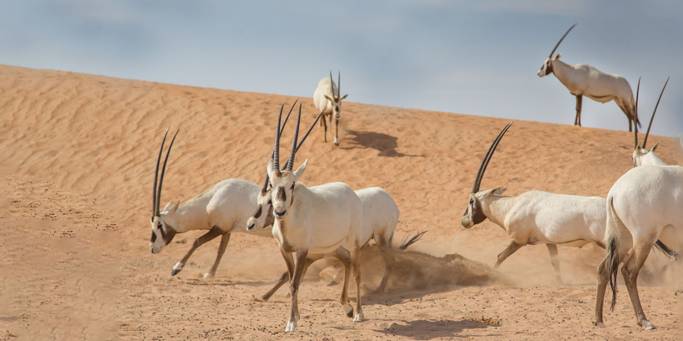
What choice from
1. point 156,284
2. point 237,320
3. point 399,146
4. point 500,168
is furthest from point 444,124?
point 237,320

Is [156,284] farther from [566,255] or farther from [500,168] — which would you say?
[500,168]

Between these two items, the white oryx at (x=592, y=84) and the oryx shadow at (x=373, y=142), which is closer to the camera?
the oryx shadow at (x=373, y=142)

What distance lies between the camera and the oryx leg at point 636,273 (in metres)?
7.46

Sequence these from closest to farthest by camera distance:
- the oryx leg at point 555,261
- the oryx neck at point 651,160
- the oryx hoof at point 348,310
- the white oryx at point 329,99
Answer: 1. the oryx hoof at point 348,310
2. the oryx leg at point 555,261
3. the oryx neck at point 651,160
4. the white oryx at point 329,99

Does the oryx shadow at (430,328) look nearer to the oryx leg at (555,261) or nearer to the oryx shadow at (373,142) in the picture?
the oryx leg at (555,261)

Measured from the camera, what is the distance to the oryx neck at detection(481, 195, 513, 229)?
11.4 m

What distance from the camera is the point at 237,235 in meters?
15.6

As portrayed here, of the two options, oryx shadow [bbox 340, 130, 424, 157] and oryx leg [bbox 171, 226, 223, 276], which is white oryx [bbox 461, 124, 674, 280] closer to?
oryx leg [bbox 171, 226, 223, 276]

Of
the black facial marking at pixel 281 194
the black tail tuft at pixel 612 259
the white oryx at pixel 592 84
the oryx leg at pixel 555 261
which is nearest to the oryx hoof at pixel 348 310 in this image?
the black facial marking at pixel 281 194

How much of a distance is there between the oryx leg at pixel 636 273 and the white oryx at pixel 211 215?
18.0ft

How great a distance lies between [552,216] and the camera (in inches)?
418

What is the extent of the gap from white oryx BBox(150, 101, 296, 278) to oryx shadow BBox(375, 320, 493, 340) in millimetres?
3952

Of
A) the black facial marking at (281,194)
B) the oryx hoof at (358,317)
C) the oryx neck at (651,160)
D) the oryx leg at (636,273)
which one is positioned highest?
the oryx neck at (651,160)

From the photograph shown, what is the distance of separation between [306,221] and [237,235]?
25.7ft
